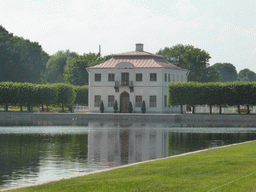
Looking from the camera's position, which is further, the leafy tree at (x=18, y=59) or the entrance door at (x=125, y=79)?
the leafy tree at (x=18, y=59)

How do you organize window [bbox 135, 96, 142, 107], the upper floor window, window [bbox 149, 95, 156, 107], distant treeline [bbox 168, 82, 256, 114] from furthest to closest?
the upper floor window
window [bbox 135, 96, 142, 107]
window [bbox 149, 95, 156, 107]
distant treeline [bbox 168, 82, 256, 114]

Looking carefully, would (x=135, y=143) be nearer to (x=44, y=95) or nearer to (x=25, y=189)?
(x=25, y=189)

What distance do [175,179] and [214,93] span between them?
177ft

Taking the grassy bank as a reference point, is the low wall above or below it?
above

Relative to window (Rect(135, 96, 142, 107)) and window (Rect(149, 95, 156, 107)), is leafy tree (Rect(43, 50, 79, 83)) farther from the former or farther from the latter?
window (Rect(149, 95, 156, 107))

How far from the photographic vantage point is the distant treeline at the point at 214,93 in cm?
6206

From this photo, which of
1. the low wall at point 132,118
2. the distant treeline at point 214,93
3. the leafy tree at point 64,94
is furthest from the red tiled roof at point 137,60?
the low wall at point 132,118

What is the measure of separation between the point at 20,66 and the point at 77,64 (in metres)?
12.6

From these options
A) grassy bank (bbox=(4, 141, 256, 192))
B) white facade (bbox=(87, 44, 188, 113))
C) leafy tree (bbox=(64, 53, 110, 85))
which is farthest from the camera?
leafy tree (bbox=(64, 53, 110, 85))

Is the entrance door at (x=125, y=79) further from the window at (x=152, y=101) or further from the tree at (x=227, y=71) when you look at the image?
the tree at (x=227, y=71)

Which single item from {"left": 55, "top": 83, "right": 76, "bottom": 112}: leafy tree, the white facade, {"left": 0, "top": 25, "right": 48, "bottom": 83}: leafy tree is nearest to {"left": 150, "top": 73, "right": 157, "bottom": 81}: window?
the white facade

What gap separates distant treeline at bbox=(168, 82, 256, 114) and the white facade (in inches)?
154

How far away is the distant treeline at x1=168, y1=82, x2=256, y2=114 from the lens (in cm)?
6206

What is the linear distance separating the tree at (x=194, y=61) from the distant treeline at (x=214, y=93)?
3349 cm
